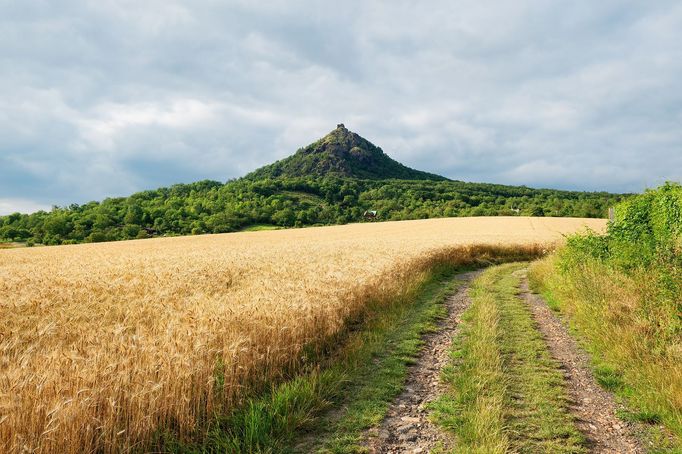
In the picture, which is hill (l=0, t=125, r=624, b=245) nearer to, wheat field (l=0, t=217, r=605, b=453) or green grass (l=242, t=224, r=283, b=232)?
green grass (l=242, t=224, r=283, b=232)

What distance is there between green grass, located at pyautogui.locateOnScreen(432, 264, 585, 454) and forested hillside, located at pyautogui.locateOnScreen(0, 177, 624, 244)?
78784 mm

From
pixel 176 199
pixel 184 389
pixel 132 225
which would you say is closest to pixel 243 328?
pixel 184 389

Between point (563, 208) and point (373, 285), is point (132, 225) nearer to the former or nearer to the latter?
point (373, 285)

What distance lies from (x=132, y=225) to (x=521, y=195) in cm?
10130

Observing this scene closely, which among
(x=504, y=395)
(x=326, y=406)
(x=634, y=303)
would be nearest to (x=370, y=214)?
(x=634, y=303)

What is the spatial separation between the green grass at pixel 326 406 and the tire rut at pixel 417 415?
6.6 inches

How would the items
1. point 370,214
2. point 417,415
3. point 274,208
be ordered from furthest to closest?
point 370,214
point 274,208
point 417,415

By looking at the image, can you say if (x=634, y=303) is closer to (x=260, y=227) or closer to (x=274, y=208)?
(x=260, y=227)

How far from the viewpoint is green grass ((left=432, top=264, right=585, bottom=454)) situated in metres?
5.02

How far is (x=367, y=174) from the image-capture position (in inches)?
7648

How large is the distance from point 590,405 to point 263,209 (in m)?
91.8

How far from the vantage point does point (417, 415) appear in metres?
5.86

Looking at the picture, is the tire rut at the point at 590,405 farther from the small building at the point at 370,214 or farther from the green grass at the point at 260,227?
the small building at the point at 370,214

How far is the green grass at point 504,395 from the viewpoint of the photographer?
5.02 meters
